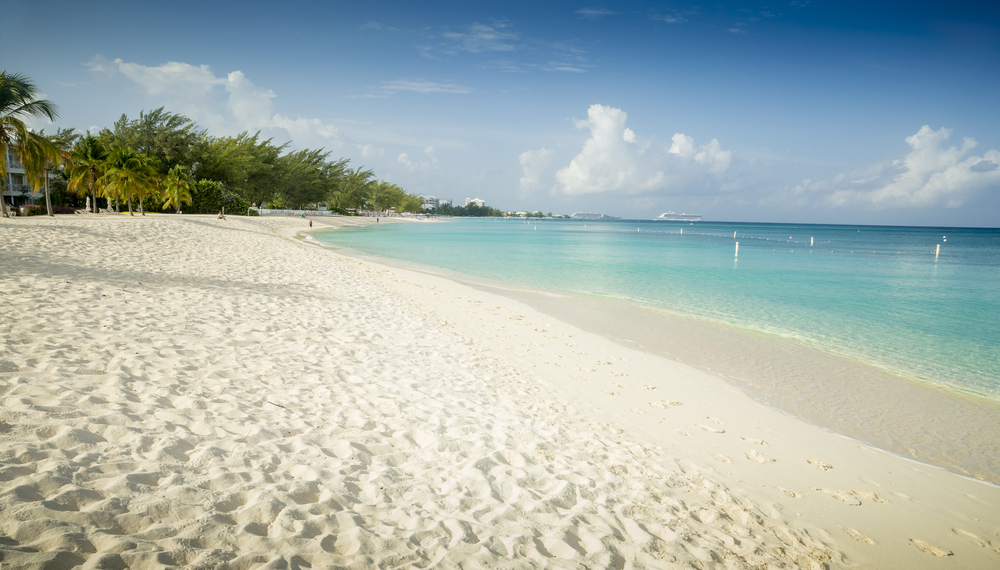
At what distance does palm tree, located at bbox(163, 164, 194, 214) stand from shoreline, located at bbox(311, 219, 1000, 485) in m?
45.9

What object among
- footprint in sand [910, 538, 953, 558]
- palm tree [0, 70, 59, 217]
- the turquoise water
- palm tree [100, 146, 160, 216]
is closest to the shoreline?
the turquoise water

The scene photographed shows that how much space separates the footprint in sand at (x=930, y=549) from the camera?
3457 mm

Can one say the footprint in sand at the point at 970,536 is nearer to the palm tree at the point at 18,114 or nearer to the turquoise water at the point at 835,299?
the turquoise water at the point at 835,299

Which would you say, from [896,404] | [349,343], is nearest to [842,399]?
[896,404]

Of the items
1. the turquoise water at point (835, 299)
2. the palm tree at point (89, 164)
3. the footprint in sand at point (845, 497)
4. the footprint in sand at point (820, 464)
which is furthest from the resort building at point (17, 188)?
the footprint in sand at point (845, 497)

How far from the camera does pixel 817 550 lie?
10.8ft

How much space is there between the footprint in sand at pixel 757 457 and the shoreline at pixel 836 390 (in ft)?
6.14

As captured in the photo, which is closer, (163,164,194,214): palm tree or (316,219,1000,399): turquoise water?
(316,219,1000,399): turquoise water

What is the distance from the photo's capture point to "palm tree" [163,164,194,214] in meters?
42.7

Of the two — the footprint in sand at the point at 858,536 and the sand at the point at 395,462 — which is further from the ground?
the sand at the point at 395,462

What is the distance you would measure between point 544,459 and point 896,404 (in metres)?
6.40

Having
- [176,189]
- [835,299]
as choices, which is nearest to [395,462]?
[835,299]

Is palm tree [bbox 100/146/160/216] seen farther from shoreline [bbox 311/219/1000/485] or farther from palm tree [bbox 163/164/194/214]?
shoreline [bbox 311/219/1000/485]

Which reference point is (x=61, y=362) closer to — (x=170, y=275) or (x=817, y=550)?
(x=170, y=275)
